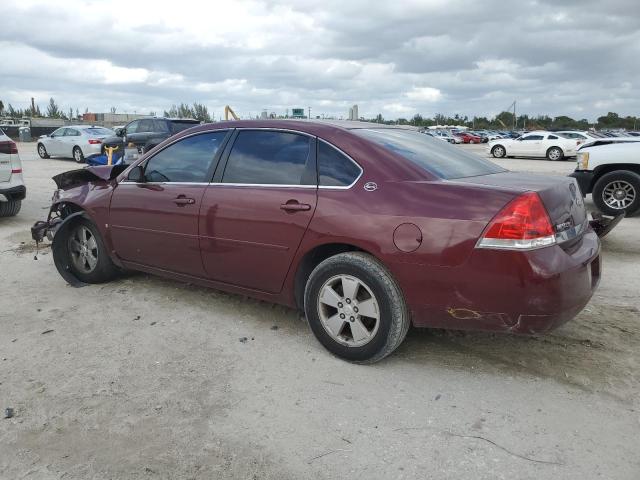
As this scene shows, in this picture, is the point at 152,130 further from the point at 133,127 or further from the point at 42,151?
the point at 42,151

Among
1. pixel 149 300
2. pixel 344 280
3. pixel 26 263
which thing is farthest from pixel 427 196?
pixel 26 263

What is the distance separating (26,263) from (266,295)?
3663 mm

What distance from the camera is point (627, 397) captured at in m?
3.04

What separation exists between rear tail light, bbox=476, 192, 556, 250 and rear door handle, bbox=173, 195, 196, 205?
2237mm

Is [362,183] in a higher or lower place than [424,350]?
higher

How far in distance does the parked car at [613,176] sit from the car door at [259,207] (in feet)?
22.4

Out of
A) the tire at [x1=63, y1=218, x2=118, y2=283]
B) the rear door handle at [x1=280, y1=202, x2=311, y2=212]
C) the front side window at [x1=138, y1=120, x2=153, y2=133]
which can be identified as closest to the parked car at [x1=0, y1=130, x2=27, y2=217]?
the tire at [x1=63, y1=218, x2=118, y2=283]

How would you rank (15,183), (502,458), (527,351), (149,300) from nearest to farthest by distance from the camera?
(502,458) < (527,351) < (149,300) < (15,183)

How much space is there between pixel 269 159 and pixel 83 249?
8.04ft

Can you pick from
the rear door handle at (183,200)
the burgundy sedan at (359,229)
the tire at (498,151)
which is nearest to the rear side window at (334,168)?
the burgundy sedan at (359,229)

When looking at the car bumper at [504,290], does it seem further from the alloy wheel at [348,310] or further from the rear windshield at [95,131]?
the rear windshield at [95,131]

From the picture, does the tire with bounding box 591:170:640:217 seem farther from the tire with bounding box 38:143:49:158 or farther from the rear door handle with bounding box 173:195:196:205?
the tire with bounding box 38:143:49:158

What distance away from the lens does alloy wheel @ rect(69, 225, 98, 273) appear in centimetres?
→ 514

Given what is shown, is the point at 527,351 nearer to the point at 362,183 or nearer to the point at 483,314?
the point at 483,314
